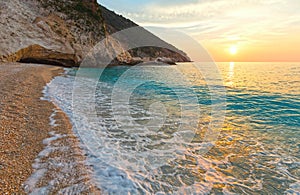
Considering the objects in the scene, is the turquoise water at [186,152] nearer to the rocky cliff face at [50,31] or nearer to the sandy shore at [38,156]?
the sandy shore at [38,156]

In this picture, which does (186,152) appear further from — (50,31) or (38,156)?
(50,31)

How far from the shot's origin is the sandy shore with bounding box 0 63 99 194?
2732 millimetres

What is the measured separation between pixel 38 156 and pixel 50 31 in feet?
101

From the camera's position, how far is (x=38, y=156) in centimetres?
341

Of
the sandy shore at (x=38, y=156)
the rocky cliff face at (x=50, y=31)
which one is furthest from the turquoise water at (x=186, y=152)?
the rocky cliff face at (x=50, y=31)

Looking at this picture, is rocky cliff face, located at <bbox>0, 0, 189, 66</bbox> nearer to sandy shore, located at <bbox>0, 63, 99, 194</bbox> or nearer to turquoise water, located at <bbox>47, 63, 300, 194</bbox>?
sandy shore, located at <bbox>0, 63, 99, 194</bbox>

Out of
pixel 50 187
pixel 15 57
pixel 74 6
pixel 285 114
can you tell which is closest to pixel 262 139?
pixel 285 114

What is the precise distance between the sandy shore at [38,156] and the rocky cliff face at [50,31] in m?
21.5

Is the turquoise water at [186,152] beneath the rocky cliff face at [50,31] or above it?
beneath

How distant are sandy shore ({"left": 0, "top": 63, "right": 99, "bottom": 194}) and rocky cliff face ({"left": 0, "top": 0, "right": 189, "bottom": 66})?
21.5 metres

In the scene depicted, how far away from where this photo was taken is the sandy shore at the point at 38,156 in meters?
2.73

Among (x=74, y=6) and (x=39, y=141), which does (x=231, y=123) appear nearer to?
(x=39, y=141)

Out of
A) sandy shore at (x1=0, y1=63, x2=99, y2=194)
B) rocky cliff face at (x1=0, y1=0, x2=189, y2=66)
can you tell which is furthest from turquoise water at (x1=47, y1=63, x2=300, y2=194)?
rocky cliff face at (x1=0, y1=0, x2=189, y2=66)

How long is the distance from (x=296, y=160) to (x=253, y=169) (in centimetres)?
137
